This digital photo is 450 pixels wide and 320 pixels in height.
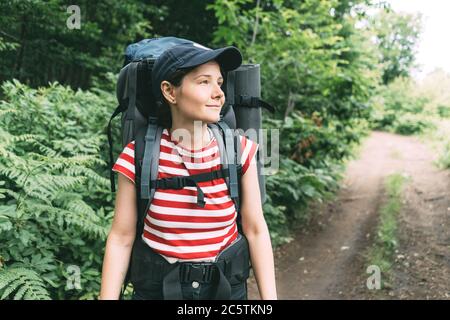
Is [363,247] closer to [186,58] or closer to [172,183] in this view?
[172,183]

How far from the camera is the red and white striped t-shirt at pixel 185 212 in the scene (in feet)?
6.20

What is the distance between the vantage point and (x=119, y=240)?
1935mm

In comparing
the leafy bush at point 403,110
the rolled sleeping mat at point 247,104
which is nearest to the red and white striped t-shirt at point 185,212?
the rolled sleeping mat at point 247,104

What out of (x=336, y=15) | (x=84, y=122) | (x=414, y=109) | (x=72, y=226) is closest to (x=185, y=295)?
(x=72, y=226)

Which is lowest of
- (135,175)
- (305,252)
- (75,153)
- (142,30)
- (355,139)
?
(305,252)

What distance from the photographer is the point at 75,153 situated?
440cm

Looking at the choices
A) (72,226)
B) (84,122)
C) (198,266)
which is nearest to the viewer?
(198,266)

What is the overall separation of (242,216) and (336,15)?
Result: 10.6 metres

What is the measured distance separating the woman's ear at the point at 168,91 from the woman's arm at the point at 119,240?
1.34 ft

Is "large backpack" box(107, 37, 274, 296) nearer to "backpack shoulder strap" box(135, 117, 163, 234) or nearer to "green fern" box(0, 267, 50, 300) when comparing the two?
"backpack shoulder strap" box(135, 117, 163, 234)

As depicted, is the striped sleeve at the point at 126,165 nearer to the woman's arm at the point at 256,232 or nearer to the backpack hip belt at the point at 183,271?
the backpack hip belt at the point at 183,271

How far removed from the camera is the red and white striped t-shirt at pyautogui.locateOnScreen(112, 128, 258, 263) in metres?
1.89

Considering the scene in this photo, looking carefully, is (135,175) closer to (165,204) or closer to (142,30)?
(165,204)

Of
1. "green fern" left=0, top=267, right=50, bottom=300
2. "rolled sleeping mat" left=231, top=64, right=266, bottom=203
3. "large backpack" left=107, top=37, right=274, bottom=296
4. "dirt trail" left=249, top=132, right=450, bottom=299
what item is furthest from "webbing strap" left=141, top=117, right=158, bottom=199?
"dirt trail" left=249, top=132, right=450, bottom=299
